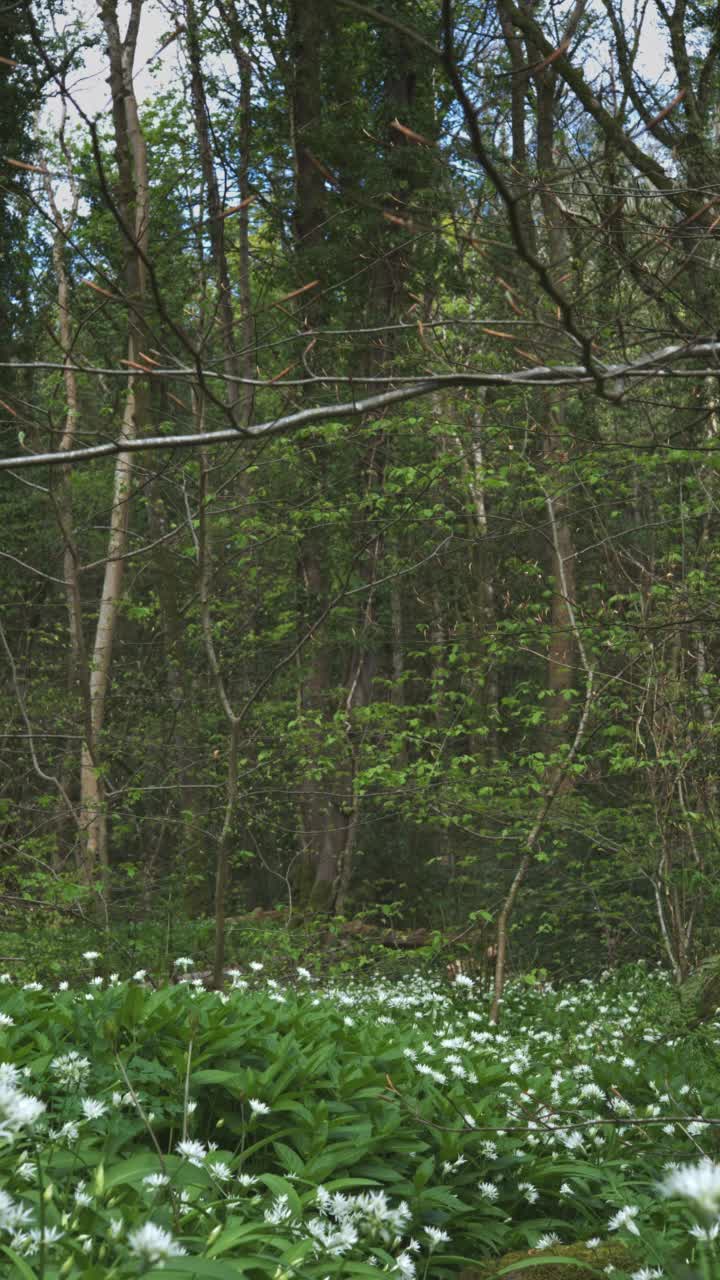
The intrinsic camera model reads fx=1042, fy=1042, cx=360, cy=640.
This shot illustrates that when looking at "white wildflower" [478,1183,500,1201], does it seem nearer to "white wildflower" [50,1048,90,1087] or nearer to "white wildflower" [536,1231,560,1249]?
"white wildflower" [536,1231,560,1249]

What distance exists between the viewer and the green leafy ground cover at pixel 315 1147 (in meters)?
2.45

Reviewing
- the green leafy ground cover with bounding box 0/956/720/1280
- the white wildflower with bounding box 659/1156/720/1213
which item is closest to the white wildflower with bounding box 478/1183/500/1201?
the green leafy ground cover with bounding box 0/956/720/1280

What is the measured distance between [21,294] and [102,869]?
30.3 feet

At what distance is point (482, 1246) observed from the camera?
138 inches

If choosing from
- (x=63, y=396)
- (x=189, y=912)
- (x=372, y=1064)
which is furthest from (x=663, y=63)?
(x=63, y=396)

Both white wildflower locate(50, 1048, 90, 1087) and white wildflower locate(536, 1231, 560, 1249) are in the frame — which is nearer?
white wildflower locate(50, 1048, 90, 1087)

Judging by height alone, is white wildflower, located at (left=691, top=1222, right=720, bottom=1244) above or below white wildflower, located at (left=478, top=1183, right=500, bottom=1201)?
above

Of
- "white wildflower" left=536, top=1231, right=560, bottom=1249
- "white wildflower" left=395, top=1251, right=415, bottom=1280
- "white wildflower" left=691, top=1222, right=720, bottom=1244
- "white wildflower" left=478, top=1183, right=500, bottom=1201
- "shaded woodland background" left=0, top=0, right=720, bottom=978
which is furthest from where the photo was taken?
"shaded woodland background" left=0, top=0, right=720, bottom=978

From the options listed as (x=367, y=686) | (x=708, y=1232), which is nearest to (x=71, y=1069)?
(x=708, y=1232)

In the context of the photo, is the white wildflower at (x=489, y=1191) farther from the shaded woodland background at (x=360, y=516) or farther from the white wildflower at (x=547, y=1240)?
the shaded woodland background at (x=360, y=516)

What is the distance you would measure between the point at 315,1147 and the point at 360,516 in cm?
917

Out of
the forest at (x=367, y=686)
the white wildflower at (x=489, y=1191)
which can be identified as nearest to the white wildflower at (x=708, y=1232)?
the forest at (x=367, y=686)

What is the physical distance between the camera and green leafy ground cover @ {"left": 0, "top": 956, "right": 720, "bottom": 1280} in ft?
8.02

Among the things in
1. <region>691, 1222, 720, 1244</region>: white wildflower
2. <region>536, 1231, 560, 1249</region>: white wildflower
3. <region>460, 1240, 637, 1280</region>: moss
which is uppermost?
<region>691, 1222, 720, 1244</region>: white wildflower
